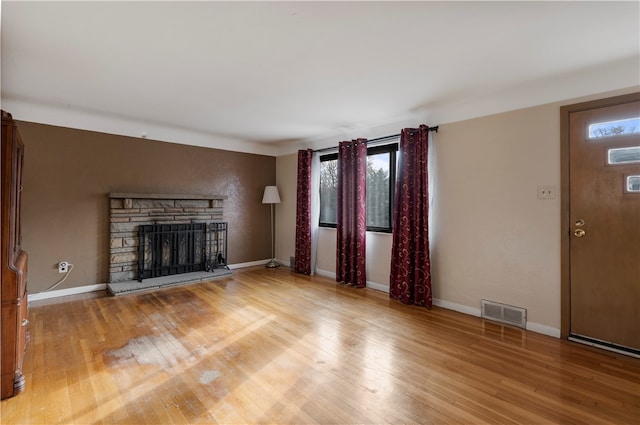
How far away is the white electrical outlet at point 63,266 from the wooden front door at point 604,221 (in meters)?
5.47

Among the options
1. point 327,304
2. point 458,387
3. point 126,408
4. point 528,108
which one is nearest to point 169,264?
point 327,304

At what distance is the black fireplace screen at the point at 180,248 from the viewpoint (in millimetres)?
4383

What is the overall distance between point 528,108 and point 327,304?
9.50 feet

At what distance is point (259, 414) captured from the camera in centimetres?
173

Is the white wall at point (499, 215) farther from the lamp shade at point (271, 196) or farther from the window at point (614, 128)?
the lamp shade at point (271, 196)

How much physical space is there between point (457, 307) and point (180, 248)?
393 centimetres

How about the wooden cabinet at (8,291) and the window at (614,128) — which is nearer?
the wooden cabinet at (8,291)

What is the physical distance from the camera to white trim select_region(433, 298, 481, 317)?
10.8 feet

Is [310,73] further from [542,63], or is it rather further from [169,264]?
[169,264]

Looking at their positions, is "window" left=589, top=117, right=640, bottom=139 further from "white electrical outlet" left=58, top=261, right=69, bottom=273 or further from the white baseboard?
"white electrical outlet" left=58, top=261, right=69, bottom=273

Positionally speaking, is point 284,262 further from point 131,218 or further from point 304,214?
point 131,218

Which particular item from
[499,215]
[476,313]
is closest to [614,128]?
[499,215]

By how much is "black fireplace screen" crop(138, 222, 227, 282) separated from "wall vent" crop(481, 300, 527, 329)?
3.89 m

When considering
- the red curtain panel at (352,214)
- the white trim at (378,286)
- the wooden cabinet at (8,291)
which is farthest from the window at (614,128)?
the wooden cabinet at (8,291)
